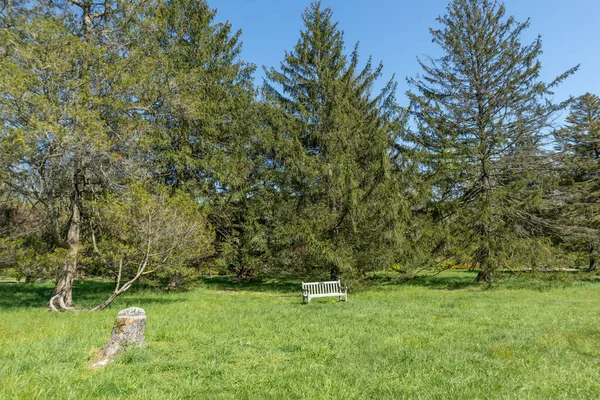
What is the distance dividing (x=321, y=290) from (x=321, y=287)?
97 millimetres

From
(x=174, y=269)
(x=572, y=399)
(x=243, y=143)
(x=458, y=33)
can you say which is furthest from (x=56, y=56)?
(x=458, y=33)

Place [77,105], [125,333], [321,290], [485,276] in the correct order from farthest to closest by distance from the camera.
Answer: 1. [485,276]
2. [321,290]
3. [77,105]
4. [125,333]

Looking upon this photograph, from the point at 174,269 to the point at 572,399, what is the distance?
29.5 feet

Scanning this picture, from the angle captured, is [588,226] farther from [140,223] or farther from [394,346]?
[140,223]

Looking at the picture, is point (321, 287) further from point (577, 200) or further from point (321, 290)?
point (577, 200)

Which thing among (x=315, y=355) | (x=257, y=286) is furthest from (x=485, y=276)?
(x=315, y=355)

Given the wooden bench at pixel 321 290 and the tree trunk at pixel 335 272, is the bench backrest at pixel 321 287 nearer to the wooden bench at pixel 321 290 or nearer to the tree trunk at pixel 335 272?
the wooden bench at pixel 321 290

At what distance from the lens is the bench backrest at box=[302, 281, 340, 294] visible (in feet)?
37.1

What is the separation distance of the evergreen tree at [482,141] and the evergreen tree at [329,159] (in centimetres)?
248

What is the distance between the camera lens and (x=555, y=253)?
15000 mm

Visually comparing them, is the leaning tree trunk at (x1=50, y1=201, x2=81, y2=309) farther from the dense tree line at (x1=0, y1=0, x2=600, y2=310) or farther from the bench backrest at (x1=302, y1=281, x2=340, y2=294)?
the bench backrest at (x1=302, y1=281, x2=340, y2=294)

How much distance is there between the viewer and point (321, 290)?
38.1 ft

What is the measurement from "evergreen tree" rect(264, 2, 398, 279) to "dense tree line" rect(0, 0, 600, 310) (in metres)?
0.07

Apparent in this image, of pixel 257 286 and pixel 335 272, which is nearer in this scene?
pixel 335 272
